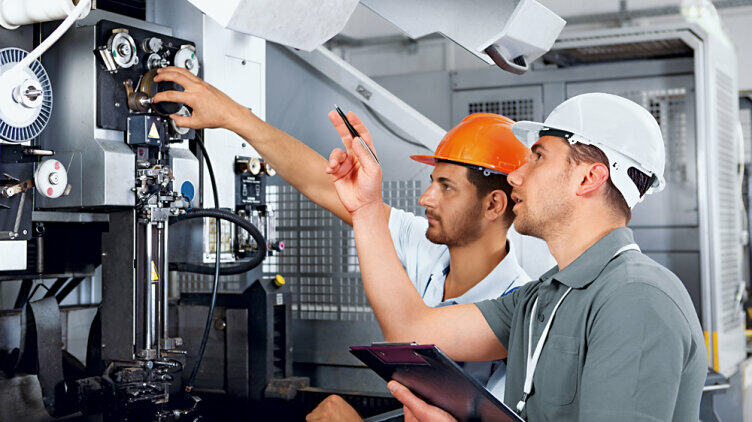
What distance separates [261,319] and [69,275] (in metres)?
0.49

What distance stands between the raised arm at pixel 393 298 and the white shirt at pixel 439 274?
14cm

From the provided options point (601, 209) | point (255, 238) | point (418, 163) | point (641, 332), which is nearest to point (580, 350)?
point (641, 332)

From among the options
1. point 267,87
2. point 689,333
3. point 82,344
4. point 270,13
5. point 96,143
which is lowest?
point 82,344

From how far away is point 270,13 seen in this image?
43.8 inches

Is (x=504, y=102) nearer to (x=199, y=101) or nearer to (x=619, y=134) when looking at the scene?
(x=199, y=101)

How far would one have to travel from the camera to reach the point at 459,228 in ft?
6.28

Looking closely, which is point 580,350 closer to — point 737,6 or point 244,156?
point 244,156

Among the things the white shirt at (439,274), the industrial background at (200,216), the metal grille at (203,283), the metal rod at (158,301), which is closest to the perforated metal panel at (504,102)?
the industrial background at (200,216)

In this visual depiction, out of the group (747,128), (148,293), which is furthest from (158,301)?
(747,128)

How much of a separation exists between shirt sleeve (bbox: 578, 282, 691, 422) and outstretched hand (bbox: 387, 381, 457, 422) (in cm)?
32

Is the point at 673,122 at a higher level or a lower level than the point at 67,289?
higher

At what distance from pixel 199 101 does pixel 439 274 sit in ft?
2.60

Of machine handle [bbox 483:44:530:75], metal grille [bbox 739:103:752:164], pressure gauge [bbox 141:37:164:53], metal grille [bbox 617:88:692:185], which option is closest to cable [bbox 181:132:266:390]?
pressure gauge [bbox 141:37:164:53]

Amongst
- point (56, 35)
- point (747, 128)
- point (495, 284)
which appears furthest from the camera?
point (747, 128)
